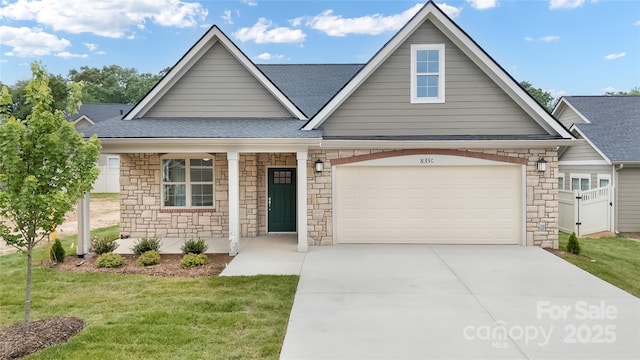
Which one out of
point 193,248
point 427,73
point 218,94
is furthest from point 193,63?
point 427,73

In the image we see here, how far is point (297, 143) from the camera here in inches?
350

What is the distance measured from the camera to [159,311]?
547 centimetres

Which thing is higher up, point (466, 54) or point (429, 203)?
point (466, 54)

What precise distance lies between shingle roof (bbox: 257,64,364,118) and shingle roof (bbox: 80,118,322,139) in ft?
6.20

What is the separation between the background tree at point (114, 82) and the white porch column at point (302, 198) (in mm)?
45058

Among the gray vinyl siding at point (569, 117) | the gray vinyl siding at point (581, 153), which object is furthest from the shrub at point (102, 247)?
the gray vinyl siding at point (569, 117)

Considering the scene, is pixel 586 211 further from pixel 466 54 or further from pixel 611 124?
pixel 466 54

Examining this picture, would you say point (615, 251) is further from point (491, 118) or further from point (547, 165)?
point (491, 118)

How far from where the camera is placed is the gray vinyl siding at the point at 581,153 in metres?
14.4

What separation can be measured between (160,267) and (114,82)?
58.3 m

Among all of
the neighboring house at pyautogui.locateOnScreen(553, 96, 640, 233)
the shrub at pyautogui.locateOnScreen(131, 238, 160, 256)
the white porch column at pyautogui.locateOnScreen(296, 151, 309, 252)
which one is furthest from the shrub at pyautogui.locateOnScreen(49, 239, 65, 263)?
the neighboring house at pyautogui.locateOnScreen(553, 96, 640, 233)

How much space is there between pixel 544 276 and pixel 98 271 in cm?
924

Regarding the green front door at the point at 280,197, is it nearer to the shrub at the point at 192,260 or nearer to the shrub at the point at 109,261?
the shrub at the point at 192,260

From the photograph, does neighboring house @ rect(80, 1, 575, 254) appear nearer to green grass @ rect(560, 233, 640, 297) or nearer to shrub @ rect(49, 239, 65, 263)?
green grass @ rect(560, 233, 640, 297)
